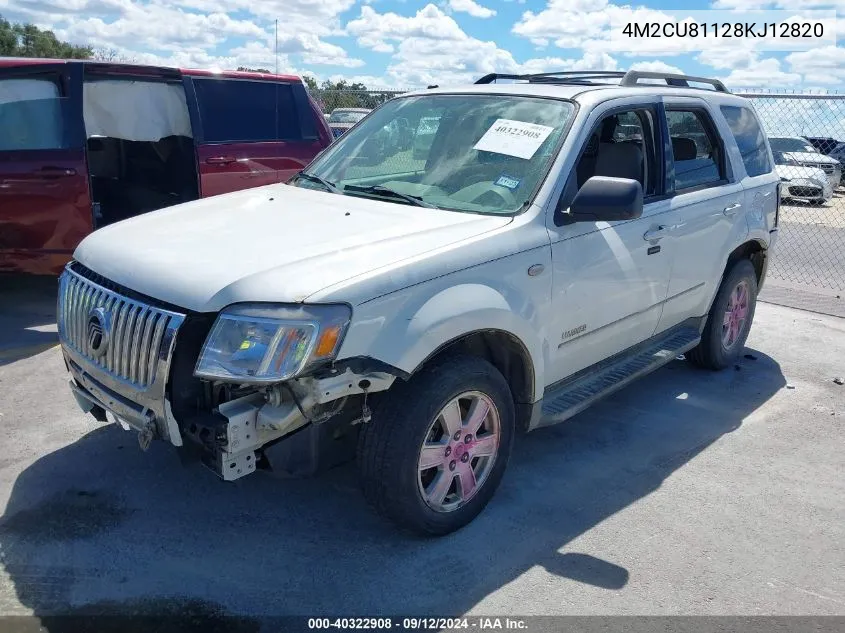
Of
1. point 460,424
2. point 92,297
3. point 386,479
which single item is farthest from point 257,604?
point 92,297

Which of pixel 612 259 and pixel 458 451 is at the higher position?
pixel 612 259

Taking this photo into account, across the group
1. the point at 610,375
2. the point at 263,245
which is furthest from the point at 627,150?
the point at 263,245

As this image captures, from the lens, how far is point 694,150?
490 cm

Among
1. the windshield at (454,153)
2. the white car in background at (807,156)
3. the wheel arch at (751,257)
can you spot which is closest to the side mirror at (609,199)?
the windshield at (454,153)

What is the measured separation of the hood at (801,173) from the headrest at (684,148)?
11.8 meters

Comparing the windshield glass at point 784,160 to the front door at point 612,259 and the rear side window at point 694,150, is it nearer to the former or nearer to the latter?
the rear side window at point 694,150

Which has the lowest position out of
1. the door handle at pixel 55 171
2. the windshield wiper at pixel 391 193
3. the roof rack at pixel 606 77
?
the door handle at pixel 55 171

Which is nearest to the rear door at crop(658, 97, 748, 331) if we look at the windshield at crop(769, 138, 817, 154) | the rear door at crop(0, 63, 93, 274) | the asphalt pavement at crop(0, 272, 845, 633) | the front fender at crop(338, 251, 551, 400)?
the asphalt pavement at crop(0, 272, 845, 633)

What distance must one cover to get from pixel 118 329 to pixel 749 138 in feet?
14.9

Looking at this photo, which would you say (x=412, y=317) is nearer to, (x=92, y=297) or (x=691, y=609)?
(x=92, y=297)

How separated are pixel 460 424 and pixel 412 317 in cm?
62

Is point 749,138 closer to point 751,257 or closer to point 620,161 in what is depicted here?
point 751,257

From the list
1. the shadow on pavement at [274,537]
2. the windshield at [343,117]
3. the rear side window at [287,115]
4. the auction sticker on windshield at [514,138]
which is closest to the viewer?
the shadow on pavement at [274,537]

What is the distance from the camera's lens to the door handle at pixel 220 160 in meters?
→ 7.01
